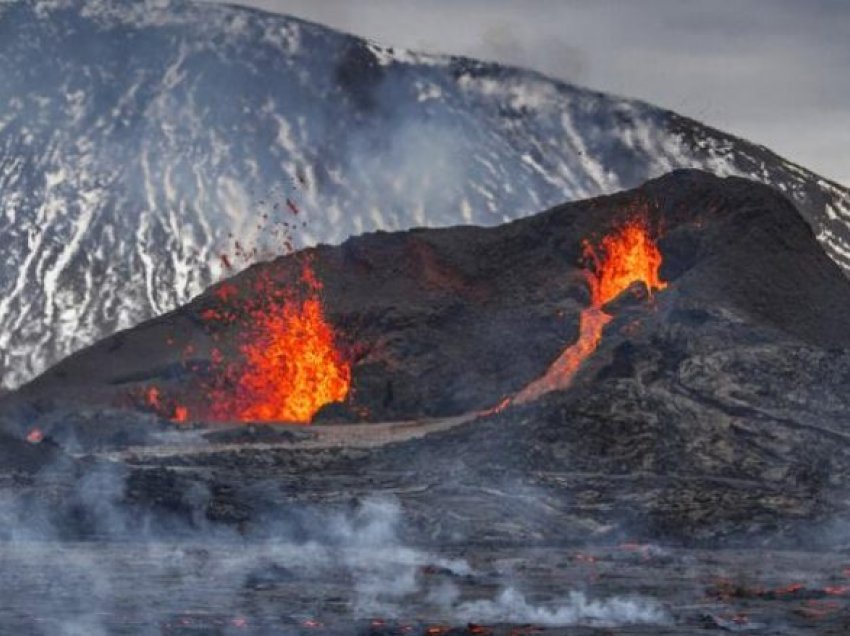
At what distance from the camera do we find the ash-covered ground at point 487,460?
3716 cm

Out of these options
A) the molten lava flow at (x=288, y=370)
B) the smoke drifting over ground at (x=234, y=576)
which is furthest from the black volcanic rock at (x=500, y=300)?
the smoke drifting over ground at (x=234, y=576)

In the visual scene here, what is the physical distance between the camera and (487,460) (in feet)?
208

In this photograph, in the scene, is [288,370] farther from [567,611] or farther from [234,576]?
[567,611]

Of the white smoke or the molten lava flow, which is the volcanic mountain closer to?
the molten lava flow

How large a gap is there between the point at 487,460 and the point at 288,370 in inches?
1730

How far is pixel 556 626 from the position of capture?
104 feet

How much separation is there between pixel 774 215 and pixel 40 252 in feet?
387

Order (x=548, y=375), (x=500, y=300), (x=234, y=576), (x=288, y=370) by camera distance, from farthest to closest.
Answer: (x=288, y=370) → (x=500, y=300) → (x=548, y=375) → (x=234, y=576)

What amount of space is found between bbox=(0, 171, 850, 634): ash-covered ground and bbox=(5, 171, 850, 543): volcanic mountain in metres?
0.18

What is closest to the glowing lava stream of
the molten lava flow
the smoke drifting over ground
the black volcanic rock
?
Answer: the black volcanic rock

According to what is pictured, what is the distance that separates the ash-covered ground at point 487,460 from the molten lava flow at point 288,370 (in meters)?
1.77

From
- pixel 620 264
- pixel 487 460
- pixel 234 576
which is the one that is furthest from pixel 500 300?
pixel 234 576

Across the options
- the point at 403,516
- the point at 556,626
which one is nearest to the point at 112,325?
the point at 403,516

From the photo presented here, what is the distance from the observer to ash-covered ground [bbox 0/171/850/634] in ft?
122
